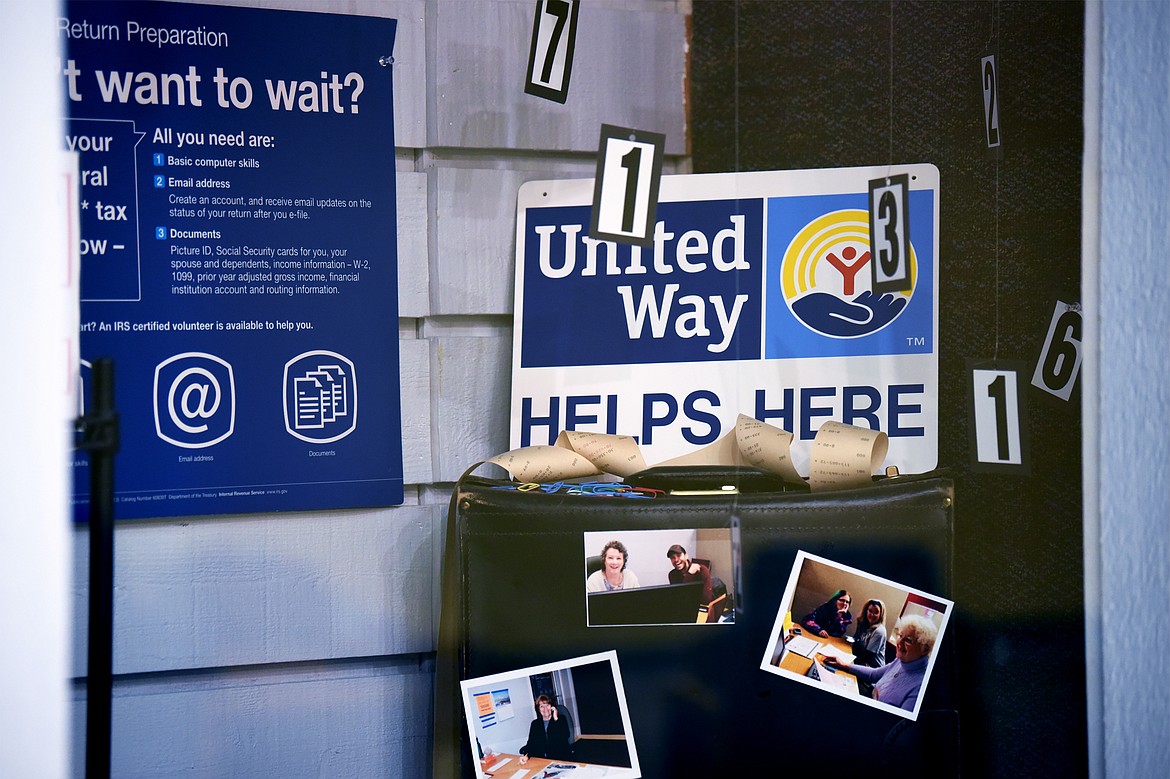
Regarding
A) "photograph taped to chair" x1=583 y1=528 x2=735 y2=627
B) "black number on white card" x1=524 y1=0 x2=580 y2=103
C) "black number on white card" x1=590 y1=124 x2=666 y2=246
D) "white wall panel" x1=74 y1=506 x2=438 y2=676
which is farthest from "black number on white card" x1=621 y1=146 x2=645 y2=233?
"white wall panel" x1=74 y1=506 x2=438 y2=676

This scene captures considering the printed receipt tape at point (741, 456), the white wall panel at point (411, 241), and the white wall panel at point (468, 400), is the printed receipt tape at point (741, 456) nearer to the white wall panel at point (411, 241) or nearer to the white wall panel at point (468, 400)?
the white wall panel at point (468, 400)

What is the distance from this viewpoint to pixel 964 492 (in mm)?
1070

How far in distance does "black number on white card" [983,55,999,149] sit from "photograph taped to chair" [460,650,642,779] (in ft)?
2.25

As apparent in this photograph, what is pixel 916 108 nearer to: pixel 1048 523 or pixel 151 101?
pixel 1048 523

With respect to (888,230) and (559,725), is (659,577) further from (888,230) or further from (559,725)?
(888,230)

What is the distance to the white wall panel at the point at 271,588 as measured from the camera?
1.04 metres

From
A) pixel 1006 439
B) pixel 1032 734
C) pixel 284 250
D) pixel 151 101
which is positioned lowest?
pixel 1032 734

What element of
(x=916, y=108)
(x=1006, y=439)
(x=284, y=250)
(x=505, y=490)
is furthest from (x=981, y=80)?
(x=284, y=250)

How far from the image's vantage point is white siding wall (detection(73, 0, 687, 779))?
105cm

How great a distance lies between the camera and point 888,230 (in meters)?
1.05

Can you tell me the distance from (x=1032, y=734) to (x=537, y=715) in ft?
1.75

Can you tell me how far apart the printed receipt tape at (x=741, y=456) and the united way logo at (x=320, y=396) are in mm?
→ 185

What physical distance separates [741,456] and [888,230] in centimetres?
30

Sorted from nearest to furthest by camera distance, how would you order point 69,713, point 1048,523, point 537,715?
point 69,713 → point 537,715 → point 1048,523
